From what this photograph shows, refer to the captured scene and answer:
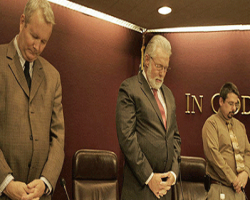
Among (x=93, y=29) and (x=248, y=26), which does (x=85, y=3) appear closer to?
(x=93, y=29)

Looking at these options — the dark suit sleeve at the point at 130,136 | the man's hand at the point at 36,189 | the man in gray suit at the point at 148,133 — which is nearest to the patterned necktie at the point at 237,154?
the man in gray suit at the point at 148,133

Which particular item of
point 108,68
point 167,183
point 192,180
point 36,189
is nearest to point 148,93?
point 167,183

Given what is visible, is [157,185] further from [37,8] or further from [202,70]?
[202,70]

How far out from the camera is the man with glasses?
9.83ft

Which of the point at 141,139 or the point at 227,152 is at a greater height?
the point at 141,139

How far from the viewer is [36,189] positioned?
1547 mm

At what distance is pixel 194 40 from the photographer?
4.23 meters

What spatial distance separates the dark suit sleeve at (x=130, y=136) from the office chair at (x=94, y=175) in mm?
926

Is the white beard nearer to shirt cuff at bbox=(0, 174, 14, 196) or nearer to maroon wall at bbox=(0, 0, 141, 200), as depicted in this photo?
shirt cuff at bbox=(0, 174, 14, 196)

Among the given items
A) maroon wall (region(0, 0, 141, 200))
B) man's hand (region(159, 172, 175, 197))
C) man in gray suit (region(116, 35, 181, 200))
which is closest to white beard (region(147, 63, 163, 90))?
man in gray suit (region(116, 35, 181, 200))

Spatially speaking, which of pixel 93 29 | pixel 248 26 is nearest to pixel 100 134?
pixel 93 29

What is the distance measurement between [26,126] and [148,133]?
777mm


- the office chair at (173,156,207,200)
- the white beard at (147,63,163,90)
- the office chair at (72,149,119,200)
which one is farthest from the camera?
the office chair at (173,156,207,200)

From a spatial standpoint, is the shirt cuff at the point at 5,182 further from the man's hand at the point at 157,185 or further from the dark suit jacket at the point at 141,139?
the man's hand at the point at 157,185
